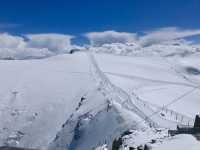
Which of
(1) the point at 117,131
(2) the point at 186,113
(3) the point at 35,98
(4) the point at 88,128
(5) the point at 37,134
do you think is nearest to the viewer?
(1) the point at 117,131

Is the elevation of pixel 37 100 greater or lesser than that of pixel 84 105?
lesser

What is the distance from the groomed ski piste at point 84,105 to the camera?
60.4m

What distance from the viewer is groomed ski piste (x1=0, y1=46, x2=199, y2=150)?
198ft

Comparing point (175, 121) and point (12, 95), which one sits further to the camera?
point (12, 95)

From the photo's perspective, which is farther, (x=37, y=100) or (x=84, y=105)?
(x=37, y=100)

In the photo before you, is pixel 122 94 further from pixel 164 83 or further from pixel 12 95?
pixel 12 95

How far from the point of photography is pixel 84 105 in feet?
284

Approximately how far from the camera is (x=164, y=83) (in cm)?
11719

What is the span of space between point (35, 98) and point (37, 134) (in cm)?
1770

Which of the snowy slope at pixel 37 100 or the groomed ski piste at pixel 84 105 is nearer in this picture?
the groomed ski piste at pixel 84 105

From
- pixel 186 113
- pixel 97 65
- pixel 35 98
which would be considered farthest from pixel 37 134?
pixel 97 65

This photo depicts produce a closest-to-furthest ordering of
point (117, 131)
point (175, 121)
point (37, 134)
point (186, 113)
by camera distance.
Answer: point (117, 131)
point (175, 121)
point (186, 113)
point (37, 134)

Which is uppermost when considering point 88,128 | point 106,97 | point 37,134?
point 106,97

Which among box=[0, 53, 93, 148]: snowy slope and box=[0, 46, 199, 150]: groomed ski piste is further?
box=[0, 53, 93, 148]: snowy slope
